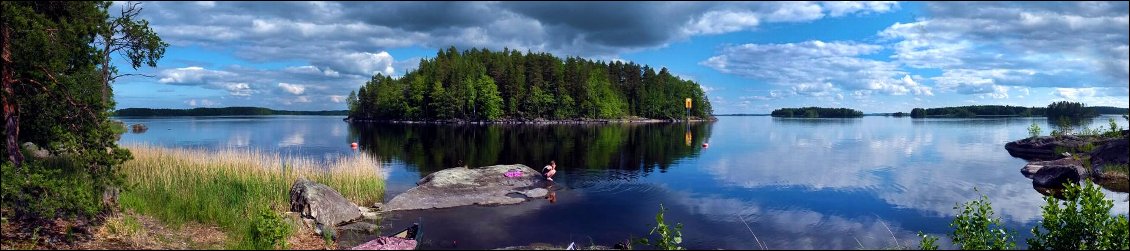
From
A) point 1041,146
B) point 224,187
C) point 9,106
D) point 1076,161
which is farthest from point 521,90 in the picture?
point 9,106

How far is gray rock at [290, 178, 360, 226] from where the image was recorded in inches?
618

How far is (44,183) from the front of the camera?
33.5 feet

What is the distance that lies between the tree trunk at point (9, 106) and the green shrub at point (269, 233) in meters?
4.97

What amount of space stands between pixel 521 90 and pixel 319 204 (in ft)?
333

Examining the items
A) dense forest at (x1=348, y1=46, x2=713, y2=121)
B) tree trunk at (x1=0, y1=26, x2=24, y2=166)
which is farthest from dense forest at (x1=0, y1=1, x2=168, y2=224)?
dense forest at (x1=348, y1=46, x2=713, y2=121)

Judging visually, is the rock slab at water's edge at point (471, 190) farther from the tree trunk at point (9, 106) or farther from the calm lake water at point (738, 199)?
the tree trunk at point (9, 106)

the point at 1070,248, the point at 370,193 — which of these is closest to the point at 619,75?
the point at 370,193

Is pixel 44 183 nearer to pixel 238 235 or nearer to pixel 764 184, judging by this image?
pixel 238 235

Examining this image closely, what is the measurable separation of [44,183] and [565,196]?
15.8 meters

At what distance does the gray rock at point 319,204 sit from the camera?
618 inches

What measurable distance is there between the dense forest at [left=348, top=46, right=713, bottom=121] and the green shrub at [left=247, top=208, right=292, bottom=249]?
9974 centimetres

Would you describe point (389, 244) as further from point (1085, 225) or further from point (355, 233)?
point (1085, 225)

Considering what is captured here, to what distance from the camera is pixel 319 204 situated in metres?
15.9

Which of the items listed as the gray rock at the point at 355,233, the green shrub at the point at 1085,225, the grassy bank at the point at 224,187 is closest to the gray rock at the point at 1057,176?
the green shrub at the point at 1085,225
